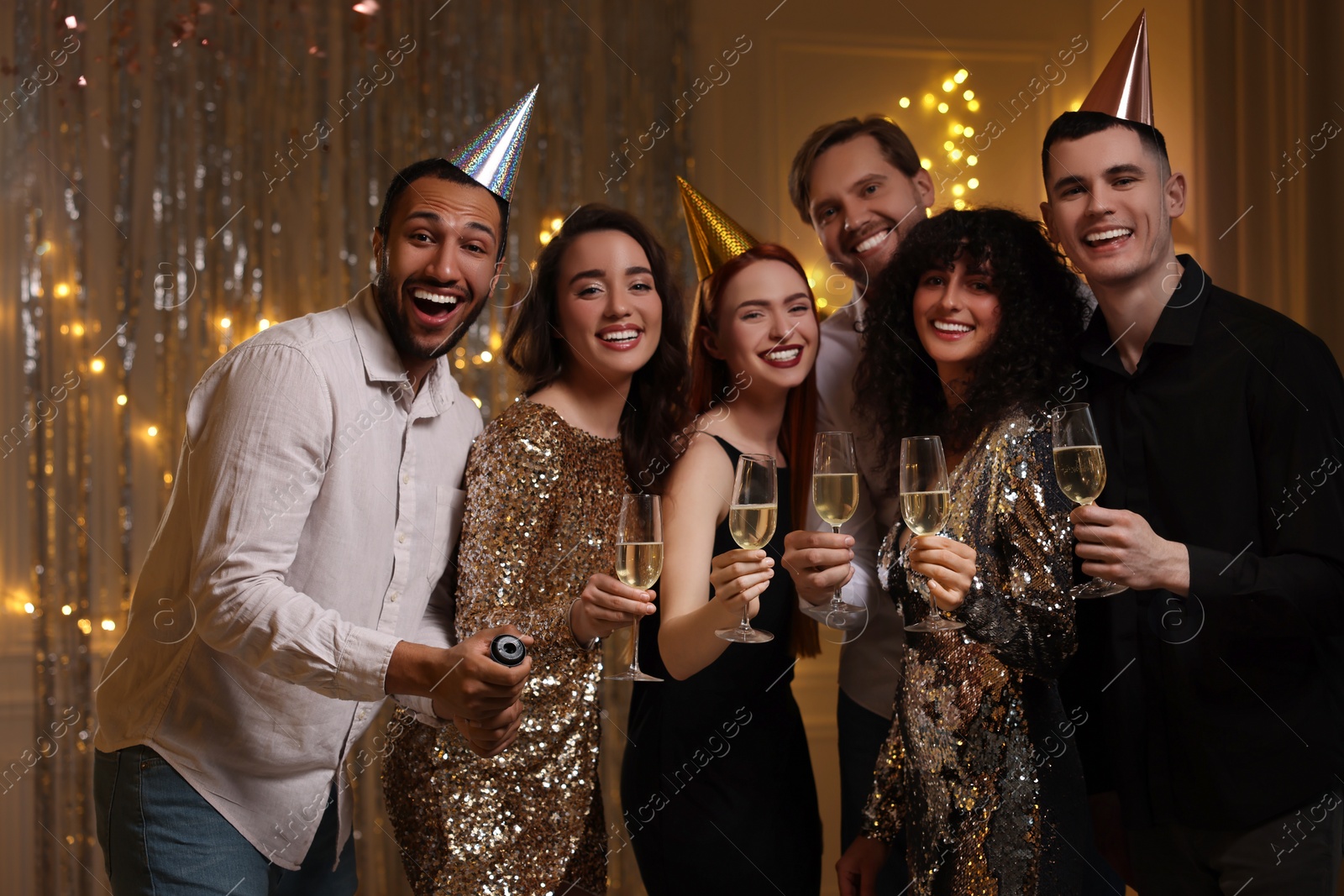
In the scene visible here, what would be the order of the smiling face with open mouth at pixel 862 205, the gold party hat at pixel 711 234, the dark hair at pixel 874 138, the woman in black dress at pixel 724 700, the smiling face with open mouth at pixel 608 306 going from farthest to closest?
the dark hair at pixel 874 138, the smiling face with open mouth at pixel 862 205, the gold party hat at pixel 711 234, the smiling face with open mouth at pixel 608 306, the woman in black dress at pixel 724 700

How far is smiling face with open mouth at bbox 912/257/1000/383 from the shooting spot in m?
1.94

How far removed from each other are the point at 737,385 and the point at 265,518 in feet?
3.52

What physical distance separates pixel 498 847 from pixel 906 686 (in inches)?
32.0

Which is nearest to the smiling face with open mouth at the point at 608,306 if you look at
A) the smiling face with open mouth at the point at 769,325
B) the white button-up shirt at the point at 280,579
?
the smiling face with open mouth at the point at 769,325

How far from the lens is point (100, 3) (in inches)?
Result: 145

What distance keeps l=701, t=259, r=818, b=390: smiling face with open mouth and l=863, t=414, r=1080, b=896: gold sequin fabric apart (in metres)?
0.54

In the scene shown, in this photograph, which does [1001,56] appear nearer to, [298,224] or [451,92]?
[451,92]

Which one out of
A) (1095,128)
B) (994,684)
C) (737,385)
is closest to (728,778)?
(994,684)

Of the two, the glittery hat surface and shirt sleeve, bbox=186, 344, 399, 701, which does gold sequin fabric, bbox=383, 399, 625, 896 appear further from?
the glittery hat surface

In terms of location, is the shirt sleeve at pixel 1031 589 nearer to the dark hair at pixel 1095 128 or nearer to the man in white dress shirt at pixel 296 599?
the dark hair at pixel 1095 128

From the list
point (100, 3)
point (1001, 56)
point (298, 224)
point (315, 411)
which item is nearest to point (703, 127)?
point (1001, 56)

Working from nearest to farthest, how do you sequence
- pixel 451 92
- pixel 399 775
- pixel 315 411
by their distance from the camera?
1. pixel 315 411
2. pixel 399 775
3. pixel 451 92

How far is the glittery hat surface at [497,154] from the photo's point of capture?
187cm

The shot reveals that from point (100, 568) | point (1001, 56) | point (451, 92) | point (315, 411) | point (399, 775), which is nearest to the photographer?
point (315, 411)
